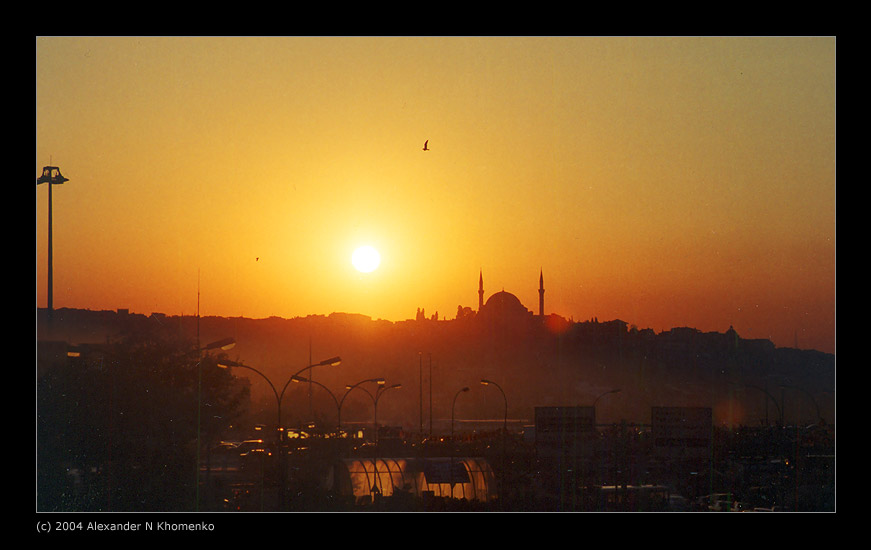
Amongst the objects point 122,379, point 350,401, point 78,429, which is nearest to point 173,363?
point 122,379

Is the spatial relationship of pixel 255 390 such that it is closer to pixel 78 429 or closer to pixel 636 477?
pixel 636 477

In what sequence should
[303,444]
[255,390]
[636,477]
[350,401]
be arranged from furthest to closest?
[350,401], [255,390], [303,444], [636,477]

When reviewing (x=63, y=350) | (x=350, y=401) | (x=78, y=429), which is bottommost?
(x=350, y=401)

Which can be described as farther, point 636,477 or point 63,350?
point 636,477

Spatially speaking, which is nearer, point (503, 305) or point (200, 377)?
point (200, 377)

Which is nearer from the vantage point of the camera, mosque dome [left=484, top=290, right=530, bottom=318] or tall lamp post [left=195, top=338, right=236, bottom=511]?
tall lamp post [left=195, top=338, right=236, bottom=511]

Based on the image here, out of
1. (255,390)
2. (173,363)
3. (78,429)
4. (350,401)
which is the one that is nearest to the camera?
(78,429)

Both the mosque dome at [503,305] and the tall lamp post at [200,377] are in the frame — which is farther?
the mosque dome at [503,305]
